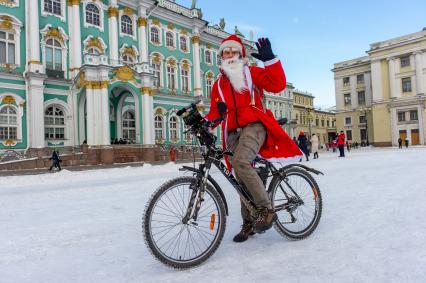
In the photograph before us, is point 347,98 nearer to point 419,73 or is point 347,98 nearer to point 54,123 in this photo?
point 419,73

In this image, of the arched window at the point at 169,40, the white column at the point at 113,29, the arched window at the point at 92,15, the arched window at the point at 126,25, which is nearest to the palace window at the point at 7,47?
the arched window at the point at 92,15

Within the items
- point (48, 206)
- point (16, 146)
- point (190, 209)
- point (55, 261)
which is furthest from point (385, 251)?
point (16, 146)

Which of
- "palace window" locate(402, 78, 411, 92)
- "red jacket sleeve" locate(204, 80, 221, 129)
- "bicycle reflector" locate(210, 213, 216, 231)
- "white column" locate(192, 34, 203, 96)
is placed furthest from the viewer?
"palace window" locate(402, 78, 411, 92)

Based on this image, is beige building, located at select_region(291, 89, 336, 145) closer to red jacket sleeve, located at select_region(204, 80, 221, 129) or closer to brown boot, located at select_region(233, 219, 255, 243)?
red jacket sleeve, located at select_region(204, 80, 221, 129)

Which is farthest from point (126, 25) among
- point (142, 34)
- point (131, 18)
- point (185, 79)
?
point (185, 79)

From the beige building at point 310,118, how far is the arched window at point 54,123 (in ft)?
122

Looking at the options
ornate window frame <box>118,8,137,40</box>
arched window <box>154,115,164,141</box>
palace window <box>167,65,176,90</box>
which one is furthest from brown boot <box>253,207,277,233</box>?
palace window <box>167,65,176,90</box>

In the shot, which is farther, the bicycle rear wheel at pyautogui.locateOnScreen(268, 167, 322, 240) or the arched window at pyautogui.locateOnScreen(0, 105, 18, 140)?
the arched window at pyautogui.locateOnScreen(0, 105, 18, 140)

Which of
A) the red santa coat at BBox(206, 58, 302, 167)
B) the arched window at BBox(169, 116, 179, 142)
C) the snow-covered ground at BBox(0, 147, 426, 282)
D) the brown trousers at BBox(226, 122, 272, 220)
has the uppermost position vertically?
the arched window at BBox(169, 116, 179, 142)

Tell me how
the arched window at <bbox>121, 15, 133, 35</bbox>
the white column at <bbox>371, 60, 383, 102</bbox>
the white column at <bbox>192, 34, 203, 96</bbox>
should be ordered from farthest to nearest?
the white column at <bbox>371, 60, 383, 102</bbox>
the white column at <bbox>192, 34, 203, 96</bbox>
the arched window at <bbox>121, 15, 133, 35</bbox>

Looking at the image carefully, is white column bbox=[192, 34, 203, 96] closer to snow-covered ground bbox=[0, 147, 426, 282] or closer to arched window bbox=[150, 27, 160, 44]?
arched window bbox=[150, 27, 160, 44]

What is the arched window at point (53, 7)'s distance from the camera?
2077 cm

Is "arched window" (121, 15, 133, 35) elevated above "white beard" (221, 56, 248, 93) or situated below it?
above

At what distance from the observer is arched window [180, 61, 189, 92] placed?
3038 centimetres
